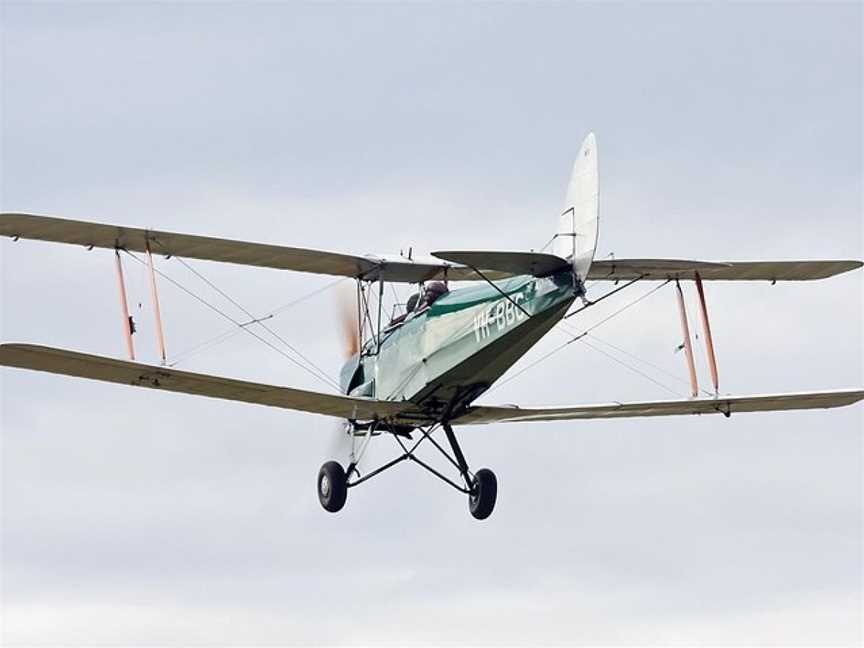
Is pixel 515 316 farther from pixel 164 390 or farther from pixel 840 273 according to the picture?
pixel 840 273

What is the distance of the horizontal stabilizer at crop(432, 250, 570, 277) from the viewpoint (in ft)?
66.4

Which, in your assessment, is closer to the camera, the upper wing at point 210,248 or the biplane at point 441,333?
the biplane at point 441,333

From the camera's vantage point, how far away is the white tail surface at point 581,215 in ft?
67.6

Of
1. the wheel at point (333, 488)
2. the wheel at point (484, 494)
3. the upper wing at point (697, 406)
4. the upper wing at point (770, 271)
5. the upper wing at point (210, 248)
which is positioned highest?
the upper wing at point (210, 248)

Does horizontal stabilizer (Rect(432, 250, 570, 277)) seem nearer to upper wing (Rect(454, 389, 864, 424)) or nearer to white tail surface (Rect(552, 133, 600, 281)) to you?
white tail surface (Rect(552, 133, 600, 281))

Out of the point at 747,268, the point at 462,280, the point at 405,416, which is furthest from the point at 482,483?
the point at 747,268

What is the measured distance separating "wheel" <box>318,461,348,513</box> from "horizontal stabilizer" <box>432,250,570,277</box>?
165 inches

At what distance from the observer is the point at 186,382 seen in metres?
22.6

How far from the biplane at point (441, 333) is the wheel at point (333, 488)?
1cm

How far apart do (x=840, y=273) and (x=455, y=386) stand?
579cm

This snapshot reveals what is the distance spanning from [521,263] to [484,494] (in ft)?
12.6

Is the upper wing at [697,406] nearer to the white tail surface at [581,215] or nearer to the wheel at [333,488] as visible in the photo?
the wheel at [333,488]

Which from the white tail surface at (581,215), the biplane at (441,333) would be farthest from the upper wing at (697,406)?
the white tail surface at (581,215)

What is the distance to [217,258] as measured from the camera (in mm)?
24766
